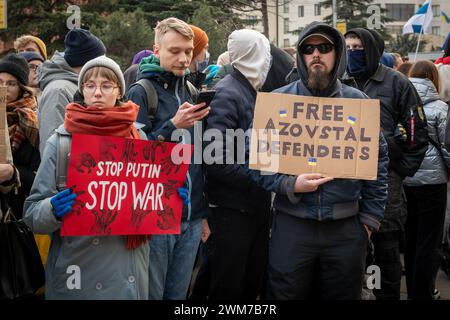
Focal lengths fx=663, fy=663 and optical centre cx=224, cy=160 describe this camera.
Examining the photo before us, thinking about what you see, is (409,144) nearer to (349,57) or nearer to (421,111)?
(421,111)

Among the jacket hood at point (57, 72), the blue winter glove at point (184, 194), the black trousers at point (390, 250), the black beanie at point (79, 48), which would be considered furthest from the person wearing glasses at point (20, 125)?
the black trousers at point (390, 250)

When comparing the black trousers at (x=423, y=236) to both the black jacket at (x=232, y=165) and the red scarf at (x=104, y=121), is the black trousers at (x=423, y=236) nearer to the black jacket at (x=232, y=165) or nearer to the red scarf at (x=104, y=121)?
the black jacket at (x=232, y=165)

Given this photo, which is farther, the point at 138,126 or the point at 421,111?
the point at 421,111

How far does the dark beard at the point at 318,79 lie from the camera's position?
403 cm

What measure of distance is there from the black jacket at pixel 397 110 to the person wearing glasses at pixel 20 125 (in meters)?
2.41

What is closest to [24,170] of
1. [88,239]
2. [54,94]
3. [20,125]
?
[20,125]

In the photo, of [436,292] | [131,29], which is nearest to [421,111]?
[436,292]

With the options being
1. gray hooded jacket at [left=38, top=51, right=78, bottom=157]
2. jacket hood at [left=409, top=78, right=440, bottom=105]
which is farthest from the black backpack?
jacket hood at [left=409, top=78, right=440, bottom=105]

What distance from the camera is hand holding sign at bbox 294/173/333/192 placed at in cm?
384

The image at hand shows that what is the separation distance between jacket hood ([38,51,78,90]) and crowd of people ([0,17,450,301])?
0.03 ft

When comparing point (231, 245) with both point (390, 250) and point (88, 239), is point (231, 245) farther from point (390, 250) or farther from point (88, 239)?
point (390, 250)

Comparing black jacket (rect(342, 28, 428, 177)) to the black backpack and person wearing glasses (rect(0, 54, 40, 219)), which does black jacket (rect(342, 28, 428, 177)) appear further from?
person wearing glasses (rect(0, 54, 40, 219))

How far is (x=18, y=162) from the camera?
4.56 m
